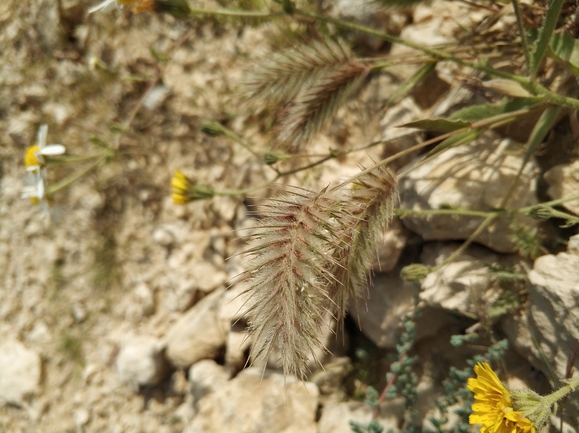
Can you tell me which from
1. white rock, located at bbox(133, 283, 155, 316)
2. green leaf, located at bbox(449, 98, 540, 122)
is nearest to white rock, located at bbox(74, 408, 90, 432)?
white rock, located at bbox(133, 283, 155, 316)

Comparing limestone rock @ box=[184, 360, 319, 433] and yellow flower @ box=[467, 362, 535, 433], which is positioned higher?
yellow flower @ box=[467, 362, 535, 433]

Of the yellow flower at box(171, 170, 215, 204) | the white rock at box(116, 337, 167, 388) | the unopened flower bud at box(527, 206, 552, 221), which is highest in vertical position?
the unopened flower bud at box(527, 206, 552, 221)

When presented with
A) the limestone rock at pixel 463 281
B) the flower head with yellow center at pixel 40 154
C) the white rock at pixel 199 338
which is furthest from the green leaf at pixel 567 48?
the flower head with yellow center at pixel 40 154

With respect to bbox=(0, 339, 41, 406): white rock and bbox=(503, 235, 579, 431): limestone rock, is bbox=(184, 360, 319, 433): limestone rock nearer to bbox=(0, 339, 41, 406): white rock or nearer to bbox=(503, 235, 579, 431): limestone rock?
bbox=(503, 235, 579, 431): limestone rock

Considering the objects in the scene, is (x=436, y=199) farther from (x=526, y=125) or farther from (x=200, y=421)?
(x=200, y=421)

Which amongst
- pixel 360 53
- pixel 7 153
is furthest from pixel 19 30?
pixel 360 53

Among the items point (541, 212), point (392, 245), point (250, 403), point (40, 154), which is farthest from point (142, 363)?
point (541, 212)

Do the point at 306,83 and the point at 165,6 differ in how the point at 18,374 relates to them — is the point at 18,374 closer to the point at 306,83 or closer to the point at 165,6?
the point at 165,6
